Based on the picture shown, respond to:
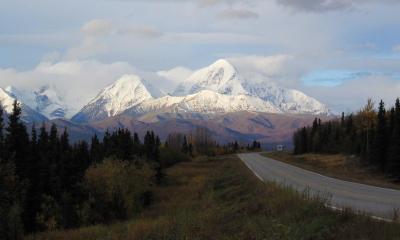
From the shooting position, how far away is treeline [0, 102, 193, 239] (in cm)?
3412

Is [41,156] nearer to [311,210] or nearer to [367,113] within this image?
[311,210]

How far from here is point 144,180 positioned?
160 feet

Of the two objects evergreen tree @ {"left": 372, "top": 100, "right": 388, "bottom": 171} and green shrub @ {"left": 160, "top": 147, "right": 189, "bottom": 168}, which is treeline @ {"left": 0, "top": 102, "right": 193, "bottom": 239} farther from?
green shrub @ {"left": 160, "top": 147, "right": 189, "bottom": 168}

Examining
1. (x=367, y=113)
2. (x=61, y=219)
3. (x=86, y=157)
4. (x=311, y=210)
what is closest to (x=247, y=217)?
(x=311, y=210)

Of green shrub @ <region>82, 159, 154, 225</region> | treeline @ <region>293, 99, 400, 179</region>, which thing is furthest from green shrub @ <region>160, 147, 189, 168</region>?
green shrub @ <region>82, 159, 154, 225</region>

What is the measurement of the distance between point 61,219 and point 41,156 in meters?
7.60

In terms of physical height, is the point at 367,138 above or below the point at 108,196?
above

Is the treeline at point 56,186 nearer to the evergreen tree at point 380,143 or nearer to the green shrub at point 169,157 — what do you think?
the evergreen tree at point 380,143

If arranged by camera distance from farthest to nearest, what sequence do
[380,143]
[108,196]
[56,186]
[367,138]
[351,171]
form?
1. [367,138]
2. [351,171]
3. [380,143]
4. [56,186]
5. [108,196]

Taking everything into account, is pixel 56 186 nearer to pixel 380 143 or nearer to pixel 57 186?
pixel 57 186

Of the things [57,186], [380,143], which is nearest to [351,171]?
[380,143]

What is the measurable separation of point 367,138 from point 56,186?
51163mm

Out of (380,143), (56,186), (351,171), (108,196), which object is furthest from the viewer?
(351,171)

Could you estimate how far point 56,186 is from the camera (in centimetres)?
4988
